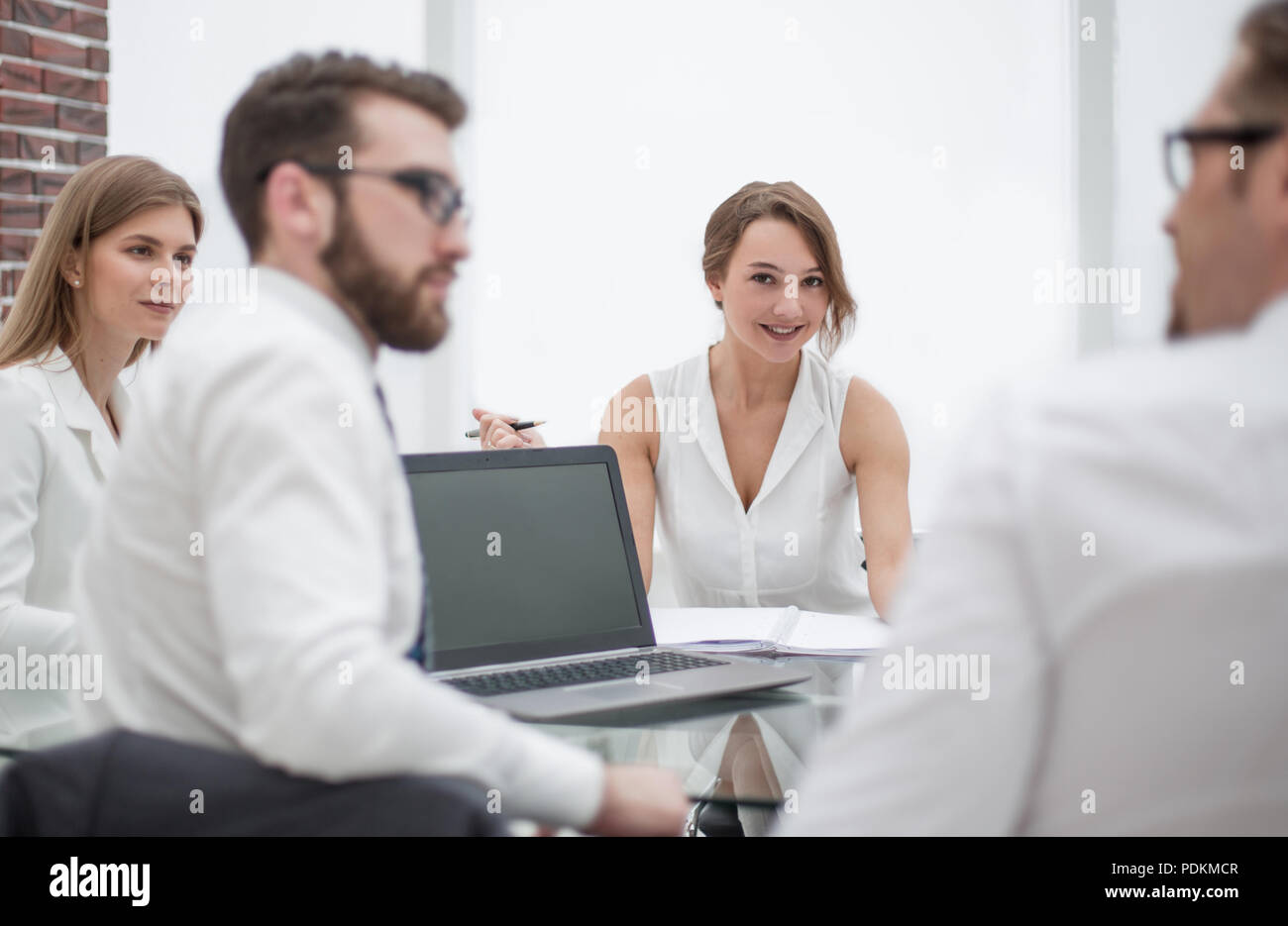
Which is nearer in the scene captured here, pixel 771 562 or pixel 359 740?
pixel 359 740

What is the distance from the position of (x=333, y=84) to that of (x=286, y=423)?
0.37 metres

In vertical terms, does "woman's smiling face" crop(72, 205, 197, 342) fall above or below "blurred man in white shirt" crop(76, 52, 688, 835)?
above

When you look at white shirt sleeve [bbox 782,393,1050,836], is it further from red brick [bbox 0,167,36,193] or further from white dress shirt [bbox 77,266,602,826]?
red brick [bbox 0,167,36,193]

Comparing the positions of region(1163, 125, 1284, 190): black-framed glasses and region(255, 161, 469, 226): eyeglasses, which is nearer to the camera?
region(1163, 125, 1284, 190): black-framed glasses

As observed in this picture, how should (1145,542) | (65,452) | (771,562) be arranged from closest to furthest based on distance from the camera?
(1145,542)
(65,452)
(771,562)

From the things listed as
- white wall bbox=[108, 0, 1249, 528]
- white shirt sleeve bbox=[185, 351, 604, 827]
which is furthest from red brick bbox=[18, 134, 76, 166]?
white shirt sleeve bbox=[185, 351, 604, 827]

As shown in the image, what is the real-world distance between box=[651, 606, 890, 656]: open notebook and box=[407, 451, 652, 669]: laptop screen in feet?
0.47

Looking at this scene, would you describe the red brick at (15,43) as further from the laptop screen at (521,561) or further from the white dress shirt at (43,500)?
the laptop screen at (521,561)

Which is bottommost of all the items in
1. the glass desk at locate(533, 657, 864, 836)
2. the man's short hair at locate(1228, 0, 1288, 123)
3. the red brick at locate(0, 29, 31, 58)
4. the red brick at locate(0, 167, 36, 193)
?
the glass desk at locate(533, 657, 864, 836)

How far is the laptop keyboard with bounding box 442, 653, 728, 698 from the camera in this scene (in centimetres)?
136

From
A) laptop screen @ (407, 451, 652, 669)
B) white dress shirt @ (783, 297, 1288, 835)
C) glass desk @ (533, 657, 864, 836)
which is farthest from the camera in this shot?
laptop screen @ (407, 451, 652, 669)

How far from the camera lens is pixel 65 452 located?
5.84 ft
